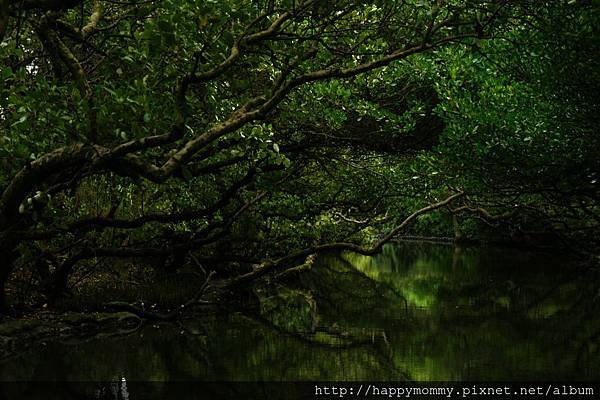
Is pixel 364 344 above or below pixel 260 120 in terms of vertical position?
below

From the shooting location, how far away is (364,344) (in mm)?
15547

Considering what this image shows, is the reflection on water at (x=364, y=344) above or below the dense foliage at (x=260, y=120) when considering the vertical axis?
below

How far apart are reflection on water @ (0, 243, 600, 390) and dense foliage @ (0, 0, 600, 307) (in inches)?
88.5

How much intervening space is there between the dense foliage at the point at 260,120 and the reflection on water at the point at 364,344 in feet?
7.37

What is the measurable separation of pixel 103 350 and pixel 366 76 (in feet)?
29.9

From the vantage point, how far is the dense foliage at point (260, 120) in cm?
877

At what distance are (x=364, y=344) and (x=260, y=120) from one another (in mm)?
6421

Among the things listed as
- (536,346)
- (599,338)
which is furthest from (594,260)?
(536,346)

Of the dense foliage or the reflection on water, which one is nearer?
the dense foliage

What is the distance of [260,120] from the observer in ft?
42.3

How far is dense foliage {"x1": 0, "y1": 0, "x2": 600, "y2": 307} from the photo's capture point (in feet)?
28.8

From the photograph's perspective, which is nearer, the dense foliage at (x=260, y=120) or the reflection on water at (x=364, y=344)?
the dense foliage at (x=260, y=120)

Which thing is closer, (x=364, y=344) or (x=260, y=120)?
(x=260, y=120)

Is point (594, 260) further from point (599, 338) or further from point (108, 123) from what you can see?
point (108, 123)
